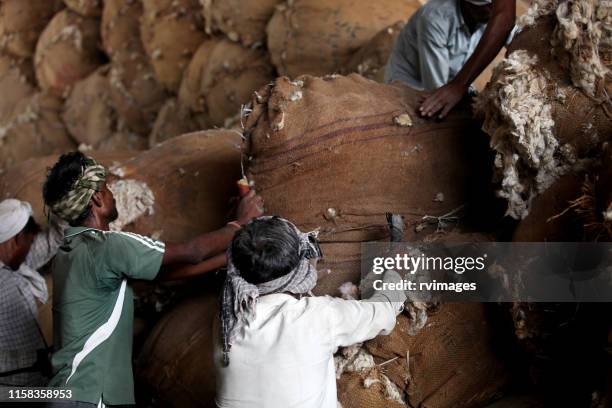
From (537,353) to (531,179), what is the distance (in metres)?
0.51

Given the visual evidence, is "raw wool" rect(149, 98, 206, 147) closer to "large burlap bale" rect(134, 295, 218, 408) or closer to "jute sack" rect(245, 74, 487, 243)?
"large burlap bale" rect(134, 295, 218, 408)

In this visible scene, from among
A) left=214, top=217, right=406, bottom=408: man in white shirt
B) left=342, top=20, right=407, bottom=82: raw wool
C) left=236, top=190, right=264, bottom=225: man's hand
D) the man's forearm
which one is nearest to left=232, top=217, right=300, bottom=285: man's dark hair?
left=214, top=217, right=406, bottom=408: man in white shirt

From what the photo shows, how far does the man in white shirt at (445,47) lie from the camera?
7.10 feet

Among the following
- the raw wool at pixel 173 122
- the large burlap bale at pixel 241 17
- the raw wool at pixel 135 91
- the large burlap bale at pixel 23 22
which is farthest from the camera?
the large burlap bale at pixel 23 22

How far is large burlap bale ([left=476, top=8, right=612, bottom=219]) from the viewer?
6.33 feet

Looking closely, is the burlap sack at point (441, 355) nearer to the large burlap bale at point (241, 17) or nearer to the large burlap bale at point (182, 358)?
the large burlap bale at point (182, 358)

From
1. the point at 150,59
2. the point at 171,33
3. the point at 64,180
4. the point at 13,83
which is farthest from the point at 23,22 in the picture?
the point at 64,180

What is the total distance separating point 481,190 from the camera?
7.33ft

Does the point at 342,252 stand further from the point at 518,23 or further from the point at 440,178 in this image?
the point at 518,23

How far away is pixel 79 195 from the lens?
6.70 ft

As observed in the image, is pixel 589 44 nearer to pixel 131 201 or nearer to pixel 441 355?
pixel 441 355

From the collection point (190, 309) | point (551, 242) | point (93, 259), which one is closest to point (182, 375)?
point (190, 309)

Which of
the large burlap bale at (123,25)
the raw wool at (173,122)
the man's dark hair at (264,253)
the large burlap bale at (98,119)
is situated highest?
the man's dark hair at (264,253)

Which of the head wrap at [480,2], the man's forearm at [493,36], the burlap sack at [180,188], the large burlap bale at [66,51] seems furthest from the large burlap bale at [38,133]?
the man's forearm at [493,36]
